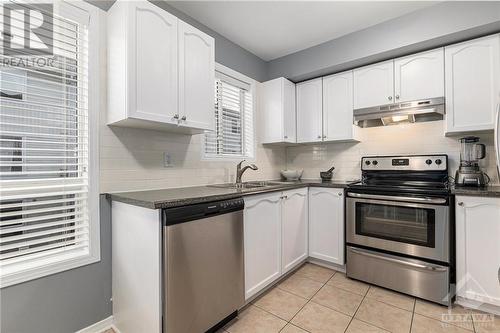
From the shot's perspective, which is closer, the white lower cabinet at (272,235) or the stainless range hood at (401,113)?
the white lower cabinet at (272,235)

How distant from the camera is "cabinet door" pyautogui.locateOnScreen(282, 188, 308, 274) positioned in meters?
2.36

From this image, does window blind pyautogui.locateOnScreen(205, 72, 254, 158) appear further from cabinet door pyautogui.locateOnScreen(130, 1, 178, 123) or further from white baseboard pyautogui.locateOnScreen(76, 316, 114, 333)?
white baseboard pyautogui.locateOnScreen(76, 316, 114, 333)

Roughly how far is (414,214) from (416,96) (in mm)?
1158

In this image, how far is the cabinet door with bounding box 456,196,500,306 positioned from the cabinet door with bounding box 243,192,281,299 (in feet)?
4.84

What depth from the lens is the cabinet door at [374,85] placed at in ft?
8.20

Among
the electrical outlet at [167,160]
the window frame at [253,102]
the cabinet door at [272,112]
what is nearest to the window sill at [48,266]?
the electrical outlet at [167,160]

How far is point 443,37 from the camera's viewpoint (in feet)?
6.89

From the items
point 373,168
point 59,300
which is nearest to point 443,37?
point 373,168

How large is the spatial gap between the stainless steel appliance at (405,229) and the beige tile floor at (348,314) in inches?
5.1

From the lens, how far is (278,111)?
A: 9.90ft

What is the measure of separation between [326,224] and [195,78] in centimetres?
200

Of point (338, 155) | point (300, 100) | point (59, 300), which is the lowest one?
point (59, 300)

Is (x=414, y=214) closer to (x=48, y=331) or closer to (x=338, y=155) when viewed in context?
(x=338, y=155)

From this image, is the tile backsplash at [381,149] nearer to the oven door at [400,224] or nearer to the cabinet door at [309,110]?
the cabinet door at [309,110]
